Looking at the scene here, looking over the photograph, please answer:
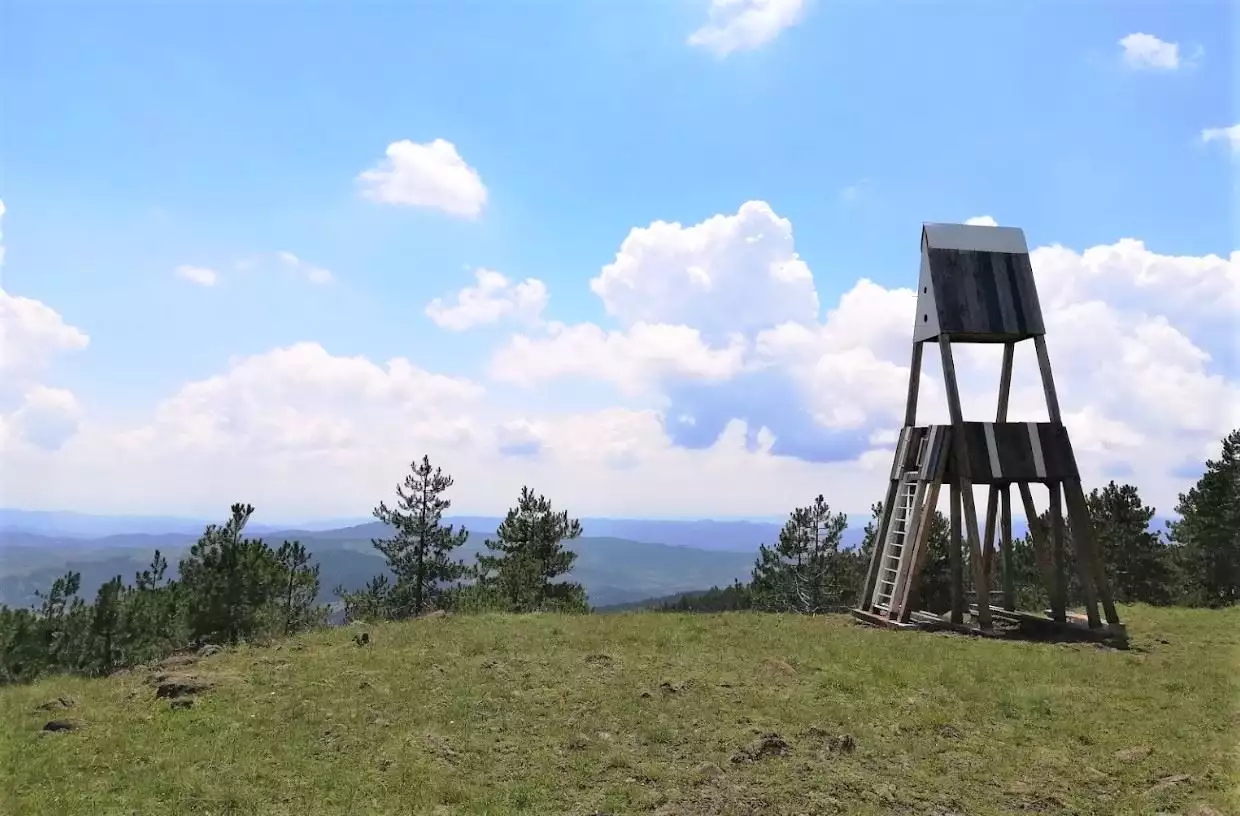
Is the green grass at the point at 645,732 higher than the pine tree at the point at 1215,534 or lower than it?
lower

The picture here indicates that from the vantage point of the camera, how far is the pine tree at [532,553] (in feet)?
113

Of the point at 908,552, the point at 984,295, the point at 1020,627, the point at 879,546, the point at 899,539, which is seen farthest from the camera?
the point at 879,546

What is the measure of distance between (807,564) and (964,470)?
24.4 m

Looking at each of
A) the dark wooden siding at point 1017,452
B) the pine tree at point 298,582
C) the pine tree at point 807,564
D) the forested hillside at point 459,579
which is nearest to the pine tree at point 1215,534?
the forested hillside at point 459,579

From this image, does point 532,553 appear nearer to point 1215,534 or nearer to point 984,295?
point 984,295

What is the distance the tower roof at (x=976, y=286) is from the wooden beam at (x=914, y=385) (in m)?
0.62

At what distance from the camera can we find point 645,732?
10047mm

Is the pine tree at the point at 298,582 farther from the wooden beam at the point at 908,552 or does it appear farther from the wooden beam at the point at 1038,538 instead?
the wooden beam at the point at 1038,538

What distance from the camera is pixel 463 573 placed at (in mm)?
41844

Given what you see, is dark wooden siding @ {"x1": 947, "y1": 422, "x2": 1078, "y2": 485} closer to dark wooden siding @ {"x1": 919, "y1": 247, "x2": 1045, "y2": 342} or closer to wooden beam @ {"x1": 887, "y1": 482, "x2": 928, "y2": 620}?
wooden beam @ {"x1": 887, "y1": 482, "x2": 928, "y2": 620}

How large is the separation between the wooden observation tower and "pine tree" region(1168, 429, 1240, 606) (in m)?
23.5

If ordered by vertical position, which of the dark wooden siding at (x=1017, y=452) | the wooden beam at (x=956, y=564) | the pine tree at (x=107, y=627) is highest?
the dark wooden siding at (x=1017, y=452)

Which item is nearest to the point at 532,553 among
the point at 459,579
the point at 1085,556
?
the point at 459,579

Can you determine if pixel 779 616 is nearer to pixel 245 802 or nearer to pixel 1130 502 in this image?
pixel 245 802
